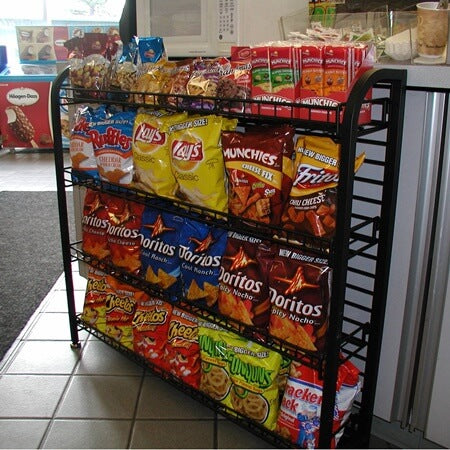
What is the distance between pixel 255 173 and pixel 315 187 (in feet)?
0.60

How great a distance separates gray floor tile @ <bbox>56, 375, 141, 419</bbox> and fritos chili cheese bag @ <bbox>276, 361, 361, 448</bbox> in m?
0.59

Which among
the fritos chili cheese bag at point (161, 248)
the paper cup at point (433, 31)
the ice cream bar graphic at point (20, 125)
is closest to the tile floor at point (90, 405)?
the fritos chili cheese bag at point (161, 248)

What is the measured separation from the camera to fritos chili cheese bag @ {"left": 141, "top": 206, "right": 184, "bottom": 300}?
68.7 inches

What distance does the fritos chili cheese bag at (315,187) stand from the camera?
50.8 inches

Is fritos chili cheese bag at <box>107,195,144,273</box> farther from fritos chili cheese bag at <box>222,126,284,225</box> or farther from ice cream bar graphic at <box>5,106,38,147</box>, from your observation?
ice cream bar graphic at <box>5,106,38,147</box>

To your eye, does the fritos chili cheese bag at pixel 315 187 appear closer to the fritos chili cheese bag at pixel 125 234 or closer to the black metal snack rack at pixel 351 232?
the black metal snack rack at pixel 351 232

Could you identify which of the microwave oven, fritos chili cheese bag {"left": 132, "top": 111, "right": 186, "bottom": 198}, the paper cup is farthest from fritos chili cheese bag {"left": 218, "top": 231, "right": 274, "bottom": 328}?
the microwave oven

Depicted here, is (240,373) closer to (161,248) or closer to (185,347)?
(185,347)

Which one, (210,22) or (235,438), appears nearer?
(235,438)

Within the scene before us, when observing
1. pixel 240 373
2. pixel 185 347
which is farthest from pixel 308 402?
pixel 185 347

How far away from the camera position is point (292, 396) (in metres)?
1.51

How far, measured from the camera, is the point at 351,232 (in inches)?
53.2

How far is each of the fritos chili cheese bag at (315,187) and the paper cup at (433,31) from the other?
333 mm

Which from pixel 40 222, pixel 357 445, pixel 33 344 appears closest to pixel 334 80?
pixel 357 445
